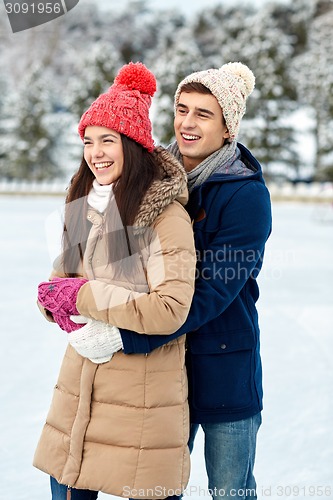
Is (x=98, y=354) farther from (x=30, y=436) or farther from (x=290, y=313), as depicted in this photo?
(x=290, y=313)

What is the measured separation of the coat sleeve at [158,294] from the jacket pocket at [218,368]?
0.20 metres

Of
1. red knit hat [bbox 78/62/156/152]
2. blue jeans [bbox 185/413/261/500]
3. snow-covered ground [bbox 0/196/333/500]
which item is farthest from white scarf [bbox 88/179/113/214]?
snow-covered ground [bbox 0/196/333/500]

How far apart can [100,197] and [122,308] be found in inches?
10.9

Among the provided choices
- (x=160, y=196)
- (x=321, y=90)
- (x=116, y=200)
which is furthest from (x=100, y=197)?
(x=321, y=90)

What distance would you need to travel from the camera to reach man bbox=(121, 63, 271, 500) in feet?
5.16

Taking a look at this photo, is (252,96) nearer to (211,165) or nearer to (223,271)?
(211,165)

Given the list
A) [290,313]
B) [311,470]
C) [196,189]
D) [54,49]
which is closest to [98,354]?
[196,189]

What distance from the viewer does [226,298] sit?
5.12 feet

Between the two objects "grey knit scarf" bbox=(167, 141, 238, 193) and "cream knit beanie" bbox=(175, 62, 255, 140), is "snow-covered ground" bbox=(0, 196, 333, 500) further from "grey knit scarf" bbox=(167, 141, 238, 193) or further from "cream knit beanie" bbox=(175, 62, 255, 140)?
"cream knit beanie" bbox=(175, 62, 255, 140)

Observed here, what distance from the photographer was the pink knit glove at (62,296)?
4.88 ft

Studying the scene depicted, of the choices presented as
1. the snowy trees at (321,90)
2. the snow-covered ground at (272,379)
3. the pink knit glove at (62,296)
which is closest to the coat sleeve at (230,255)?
the pink knit glove at (62,296)

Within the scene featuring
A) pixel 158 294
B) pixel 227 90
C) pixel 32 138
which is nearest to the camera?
pixel 158 294

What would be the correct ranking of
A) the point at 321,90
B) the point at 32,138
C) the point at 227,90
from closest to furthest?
the point at 227,90, the point at 321,90, the point at 32,138
